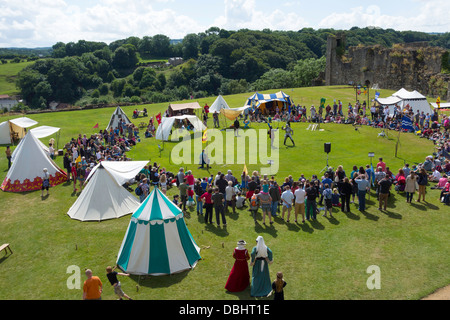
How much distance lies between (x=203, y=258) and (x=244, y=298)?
91.0 inches

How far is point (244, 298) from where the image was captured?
924 centimetres

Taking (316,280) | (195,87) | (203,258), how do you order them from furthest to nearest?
(195,87), (203,258), (316,280)

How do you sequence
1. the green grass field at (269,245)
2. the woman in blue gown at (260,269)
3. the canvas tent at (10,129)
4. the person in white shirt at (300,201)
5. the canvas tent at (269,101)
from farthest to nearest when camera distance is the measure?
the canvas tent at (269,101) < the canvas tent at (10,129) < the person in white shirt at (300,201) < the green grass field at (269,245) < the woman in blue gown at (260,269)

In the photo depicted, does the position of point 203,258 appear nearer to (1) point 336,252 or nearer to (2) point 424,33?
(1) point 336,252

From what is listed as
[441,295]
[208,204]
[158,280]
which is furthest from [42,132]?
[441,295]

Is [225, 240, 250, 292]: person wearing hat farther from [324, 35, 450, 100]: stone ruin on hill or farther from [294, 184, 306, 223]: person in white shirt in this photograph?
[324, 35, 450, 100]: stone ruin on hill

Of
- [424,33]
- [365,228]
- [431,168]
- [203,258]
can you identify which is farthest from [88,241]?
[424,33]

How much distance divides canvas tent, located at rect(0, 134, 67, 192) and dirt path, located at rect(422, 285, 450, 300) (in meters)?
16.5

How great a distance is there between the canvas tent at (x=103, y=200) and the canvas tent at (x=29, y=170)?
4.75 metres

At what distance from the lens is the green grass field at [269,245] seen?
378 inches

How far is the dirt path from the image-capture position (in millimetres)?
8953

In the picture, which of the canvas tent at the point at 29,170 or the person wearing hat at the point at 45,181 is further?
the canvas tent at the point at 29,170

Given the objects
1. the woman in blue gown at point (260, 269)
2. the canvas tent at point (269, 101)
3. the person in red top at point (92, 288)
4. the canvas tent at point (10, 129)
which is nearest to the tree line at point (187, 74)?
the canvas tent at point (269, 101)

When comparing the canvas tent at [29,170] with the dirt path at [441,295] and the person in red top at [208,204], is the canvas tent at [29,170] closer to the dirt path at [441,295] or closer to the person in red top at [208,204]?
the person in red top at [208,204]
